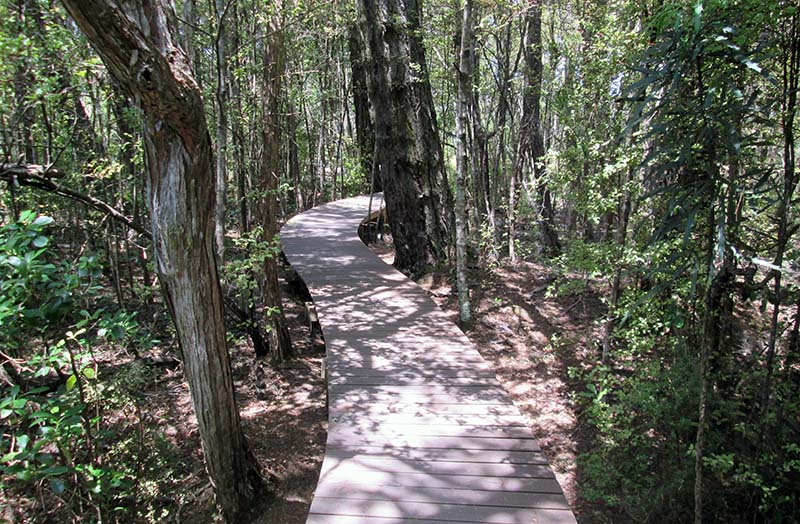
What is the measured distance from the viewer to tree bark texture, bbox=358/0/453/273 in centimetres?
796

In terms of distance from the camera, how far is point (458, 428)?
3758 millimetres

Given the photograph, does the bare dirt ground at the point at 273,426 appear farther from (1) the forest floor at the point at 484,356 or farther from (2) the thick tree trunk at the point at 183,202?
(2) the thick tree trunk at the point at 183,202

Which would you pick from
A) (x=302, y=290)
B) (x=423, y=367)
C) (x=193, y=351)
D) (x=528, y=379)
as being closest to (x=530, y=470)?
(x=423, y=367)

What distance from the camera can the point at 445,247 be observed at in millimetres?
8492

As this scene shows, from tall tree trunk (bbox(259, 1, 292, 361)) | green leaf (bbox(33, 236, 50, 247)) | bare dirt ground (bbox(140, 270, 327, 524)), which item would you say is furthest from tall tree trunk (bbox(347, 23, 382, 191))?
green leaf (bbox(33, 236, 50, 247))

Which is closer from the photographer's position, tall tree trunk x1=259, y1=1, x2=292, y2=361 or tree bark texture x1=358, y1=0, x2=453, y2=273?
tall tree trunk x1=259, y1=1, x2=292, y2=361

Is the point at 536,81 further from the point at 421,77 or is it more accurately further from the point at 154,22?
the point at 154,22

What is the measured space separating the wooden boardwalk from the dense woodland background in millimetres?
1004

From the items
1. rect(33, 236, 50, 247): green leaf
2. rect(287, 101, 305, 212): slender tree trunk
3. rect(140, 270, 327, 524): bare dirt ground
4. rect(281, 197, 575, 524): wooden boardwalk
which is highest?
rect(287, 101, 305, 212): slender tree trunk

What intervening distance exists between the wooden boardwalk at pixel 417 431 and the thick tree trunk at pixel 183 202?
3.33 ft

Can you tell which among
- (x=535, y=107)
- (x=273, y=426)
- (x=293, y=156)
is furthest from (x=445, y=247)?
(x=293, y=156)

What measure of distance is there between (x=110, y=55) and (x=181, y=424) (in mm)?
A: 4798

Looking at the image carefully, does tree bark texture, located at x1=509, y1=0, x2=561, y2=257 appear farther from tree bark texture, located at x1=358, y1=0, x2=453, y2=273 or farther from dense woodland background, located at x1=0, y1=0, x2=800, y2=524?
tree bark texture, located at x1=358, y1=0, x2=453, y2=273

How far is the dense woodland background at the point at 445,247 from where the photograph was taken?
290cm
